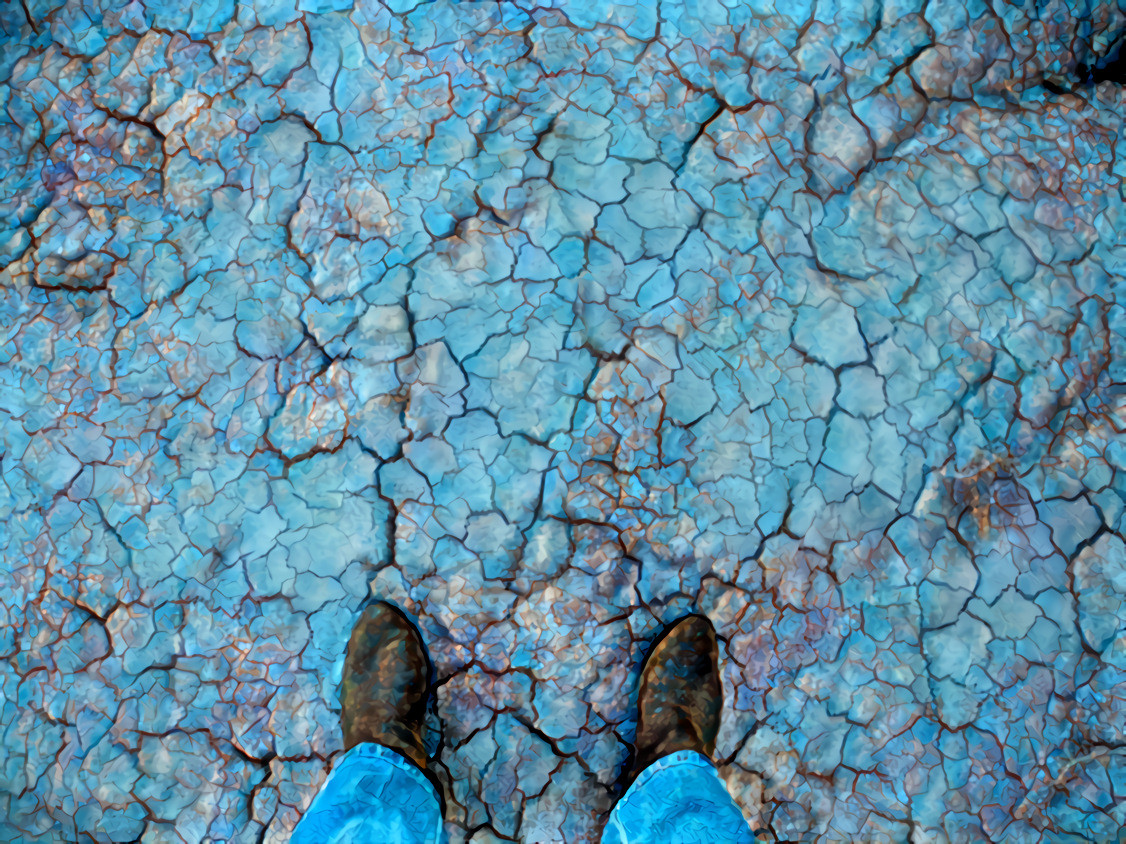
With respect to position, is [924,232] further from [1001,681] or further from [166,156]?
[166,156]

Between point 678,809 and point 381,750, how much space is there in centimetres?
62

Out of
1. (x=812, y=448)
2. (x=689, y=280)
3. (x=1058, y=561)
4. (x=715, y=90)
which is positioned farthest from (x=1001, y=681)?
(x=715, y=90)

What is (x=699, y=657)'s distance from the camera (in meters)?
1.38

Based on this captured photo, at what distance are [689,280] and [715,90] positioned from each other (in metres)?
0.49

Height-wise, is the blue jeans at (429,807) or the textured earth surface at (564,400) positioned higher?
the textured earth surface at (564,400)

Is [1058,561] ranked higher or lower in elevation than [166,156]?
lower

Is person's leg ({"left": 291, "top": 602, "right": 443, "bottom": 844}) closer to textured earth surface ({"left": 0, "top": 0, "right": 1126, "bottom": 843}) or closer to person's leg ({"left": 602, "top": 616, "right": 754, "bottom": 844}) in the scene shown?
textured earth surface ({"left": 0, "top": 0, "right": 1126, "bottom": 843})

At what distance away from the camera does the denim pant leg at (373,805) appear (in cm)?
116

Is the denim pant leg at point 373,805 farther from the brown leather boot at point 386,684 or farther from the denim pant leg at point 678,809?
the denim pant leg at point 678,809

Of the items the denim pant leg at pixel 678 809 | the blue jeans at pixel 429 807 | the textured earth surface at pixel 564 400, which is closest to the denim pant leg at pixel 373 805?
the blue jeans at pixel 429 807

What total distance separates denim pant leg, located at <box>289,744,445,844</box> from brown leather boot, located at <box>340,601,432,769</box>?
1.5 inches

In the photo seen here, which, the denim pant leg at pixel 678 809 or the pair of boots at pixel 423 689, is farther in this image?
the pair of boots at pixel 423 689

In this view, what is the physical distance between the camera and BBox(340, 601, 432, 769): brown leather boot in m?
1.32

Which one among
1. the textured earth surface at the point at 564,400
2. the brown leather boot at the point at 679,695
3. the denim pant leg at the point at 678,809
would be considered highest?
the textured earth surface at the point at 564,400
